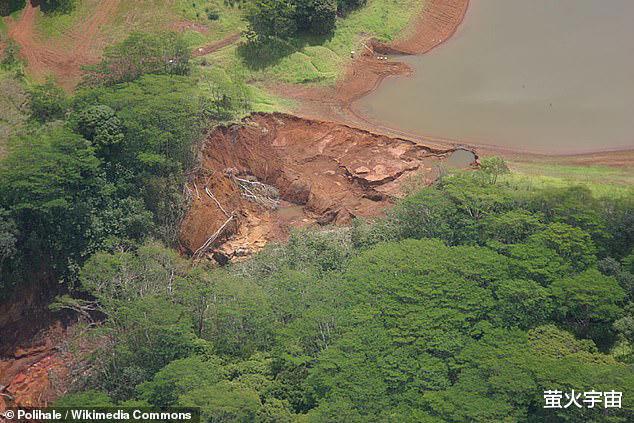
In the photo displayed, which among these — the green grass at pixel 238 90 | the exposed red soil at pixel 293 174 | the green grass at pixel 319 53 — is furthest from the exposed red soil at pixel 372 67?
the exposed red soil at pixel 293 174

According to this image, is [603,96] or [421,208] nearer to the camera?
[421,208]

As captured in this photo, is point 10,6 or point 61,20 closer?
point 61,20

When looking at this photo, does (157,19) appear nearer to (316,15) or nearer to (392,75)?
(316,15)

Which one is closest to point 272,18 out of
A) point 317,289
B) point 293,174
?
point 293,174

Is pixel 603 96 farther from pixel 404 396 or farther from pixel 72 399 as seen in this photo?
pixel 72 399

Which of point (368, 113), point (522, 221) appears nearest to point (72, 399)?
point (522, 221)

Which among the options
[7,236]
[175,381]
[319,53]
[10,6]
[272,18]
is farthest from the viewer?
[10,6]

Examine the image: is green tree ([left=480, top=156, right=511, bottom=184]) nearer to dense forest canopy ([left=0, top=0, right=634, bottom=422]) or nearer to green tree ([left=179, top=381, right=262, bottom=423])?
dense forest canopy ([left=0, top=0, right=634, bottom=422])
